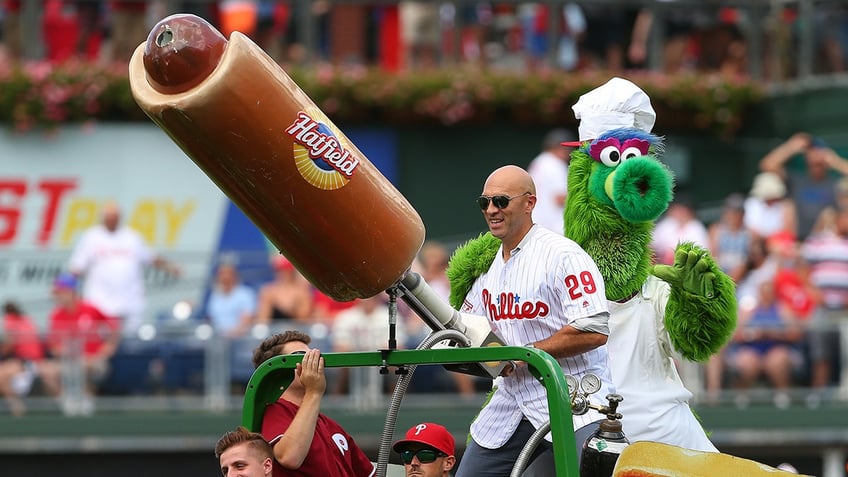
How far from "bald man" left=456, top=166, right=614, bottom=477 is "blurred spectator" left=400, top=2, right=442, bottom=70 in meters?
10.0

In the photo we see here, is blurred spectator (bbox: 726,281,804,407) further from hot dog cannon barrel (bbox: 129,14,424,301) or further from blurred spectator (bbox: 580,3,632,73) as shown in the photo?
hot dog cannon barrel (bbox: 129,14,424,301)

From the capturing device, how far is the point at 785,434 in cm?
1157

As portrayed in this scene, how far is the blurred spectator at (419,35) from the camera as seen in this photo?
15.8 m

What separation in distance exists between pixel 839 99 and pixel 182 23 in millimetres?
12147

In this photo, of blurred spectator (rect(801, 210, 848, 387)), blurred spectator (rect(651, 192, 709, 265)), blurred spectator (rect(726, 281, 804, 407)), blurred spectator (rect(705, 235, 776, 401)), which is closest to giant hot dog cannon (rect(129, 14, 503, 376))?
blurred spectator (rect(726, 281, 804, 407))

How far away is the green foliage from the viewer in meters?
14.9

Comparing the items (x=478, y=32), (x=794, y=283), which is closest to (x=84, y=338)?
(x=794, y=283)

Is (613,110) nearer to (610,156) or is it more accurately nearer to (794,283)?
(610,156)

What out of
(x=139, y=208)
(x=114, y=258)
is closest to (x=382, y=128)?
(x=139, y=208)

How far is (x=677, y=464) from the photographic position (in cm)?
470

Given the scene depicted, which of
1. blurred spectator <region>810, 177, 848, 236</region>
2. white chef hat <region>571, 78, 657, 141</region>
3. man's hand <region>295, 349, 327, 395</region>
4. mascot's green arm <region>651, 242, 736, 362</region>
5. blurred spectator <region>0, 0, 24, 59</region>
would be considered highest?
blurred spectator <region>0, 0, 24, 59</region>

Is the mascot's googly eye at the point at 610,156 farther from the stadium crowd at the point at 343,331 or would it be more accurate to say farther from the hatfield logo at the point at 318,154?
the stadium crowd at the point at 343,331

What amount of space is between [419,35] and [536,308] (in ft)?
34.1

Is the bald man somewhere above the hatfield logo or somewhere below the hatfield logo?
below
